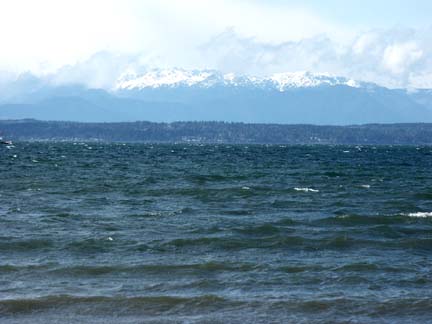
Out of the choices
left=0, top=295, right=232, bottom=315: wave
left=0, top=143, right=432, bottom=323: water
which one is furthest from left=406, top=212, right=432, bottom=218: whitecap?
left=0, top=295, right=232, bottom=315: wave

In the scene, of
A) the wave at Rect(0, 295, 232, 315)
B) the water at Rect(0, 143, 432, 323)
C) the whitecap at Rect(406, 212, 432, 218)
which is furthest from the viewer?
the whitecap at Rect(406, 212, 432, 218)

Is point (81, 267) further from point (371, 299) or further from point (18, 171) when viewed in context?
point (18, 171)

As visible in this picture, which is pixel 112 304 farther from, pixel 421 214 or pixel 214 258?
pixel 421 214

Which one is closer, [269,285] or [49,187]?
[269,285]

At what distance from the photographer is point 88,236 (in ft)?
88.5

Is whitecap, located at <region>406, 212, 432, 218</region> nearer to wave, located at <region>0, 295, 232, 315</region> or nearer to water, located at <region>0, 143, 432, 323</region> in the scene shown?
water, located at <region>0, 143, 432, 323</region>

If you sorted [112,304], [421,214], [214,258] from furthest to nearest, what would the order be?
[421,214]
[214,258]
[112,304]

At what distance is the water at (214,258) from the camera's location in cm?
1777

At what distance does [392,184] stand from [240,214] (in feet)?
75.1

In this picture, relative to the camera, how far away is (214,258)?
76.8ft

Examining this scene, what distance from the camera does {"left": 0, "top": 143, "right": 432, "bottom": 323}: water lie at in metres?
17.8

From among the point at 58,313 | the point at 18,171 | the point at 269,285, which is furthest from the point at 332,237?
the point at 18,171

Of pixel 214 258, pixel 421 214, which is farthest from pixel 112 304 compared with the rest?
pixel 421 214

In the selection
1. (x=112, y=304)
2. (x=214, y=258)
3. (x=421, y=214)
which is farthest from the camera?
(x=421, y=214)
